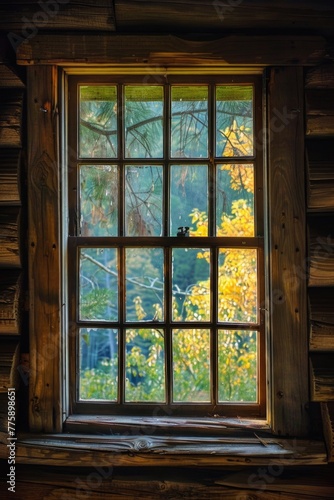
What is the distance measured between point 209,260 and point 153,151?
0.56 m

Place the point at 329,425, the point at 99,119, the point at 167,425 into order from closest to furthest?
the point at 329,425, the point at 167,425, the point at 99,119

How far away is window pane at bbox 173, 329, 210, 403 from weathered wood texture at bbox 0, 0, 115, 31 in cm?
136

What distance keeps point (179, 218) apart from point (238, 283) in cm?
40

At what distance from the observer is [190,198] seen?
1835 millimetres

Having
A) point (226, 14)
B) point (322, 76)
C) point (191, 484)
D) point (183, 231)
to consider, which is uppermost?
point (226, 14)

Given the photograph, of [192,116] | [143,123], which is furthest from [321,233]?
[143,123]

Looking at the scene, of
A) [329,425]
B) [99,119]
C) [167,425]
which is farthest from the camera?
[99,119]

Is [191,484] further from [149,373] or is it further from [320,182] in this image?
[320,182]

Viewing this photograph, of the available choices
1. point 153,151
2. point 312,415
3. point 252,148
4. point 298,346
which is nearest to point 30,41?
point 153,151

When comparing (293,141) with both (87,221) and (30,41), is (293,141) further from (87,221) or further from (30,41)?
(30,41)

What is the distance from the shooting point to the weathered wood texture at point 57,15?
5.48 feet

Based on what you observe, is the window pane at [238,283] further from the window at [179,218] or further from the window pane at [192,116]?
the window pane at [192,116]

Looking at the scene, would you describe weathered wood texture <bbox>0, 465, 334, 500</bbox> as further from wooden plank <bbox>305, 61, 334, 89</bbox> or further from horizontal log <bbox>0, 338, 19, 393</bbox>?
wooden plank <bbox>305, 61, 334, 89</bbox>

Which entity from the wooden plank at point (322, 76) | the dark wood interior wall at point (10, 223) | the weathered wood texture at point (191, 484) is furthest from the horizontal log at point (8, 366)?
the wooden plank at point (322, 76)
